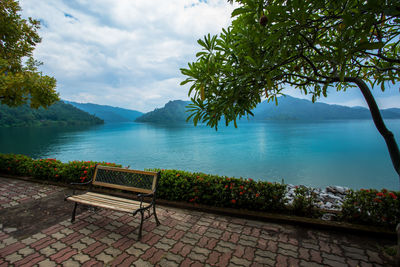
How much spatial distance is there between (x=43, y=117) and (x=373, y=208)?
425 feet

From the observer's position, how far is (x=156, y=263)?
2775mm

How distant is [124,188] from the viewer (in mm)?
4238

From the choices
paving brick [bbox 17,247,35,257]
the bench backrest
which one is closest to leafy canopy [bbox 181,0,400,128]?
the bench backrest

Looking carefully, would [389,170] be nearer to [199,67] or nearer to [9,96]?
[199,67]

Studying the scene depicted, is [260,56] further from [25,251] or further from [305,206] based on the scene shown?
[25,251]

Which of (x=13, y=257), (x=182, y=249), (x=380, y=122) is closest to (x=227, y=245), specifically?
(x=182, y=249)

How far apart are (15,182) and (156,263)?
22.8ft

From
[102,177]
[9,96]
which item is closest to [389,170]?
[102,177]

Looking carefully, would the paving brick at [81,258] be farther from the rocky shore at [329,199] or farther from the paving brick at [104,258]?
the rocky shore at [329,199]

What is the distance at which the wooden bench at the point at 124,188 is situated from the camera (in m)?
3.56

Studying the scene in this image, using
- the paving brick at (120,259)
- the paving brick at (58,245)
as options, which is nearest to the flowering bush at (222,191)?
the paving brick at (120,259)

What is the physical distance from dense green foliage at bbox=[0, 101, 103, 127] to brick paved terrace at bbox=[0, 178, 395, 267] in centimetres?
9622

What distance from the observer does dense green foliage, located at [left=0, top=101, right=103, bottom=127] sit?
85875 millimetres

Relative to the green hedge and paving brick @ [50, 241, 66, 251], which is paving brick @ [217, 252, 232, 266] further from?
paving brick @ [50, 241, 66, 251]
